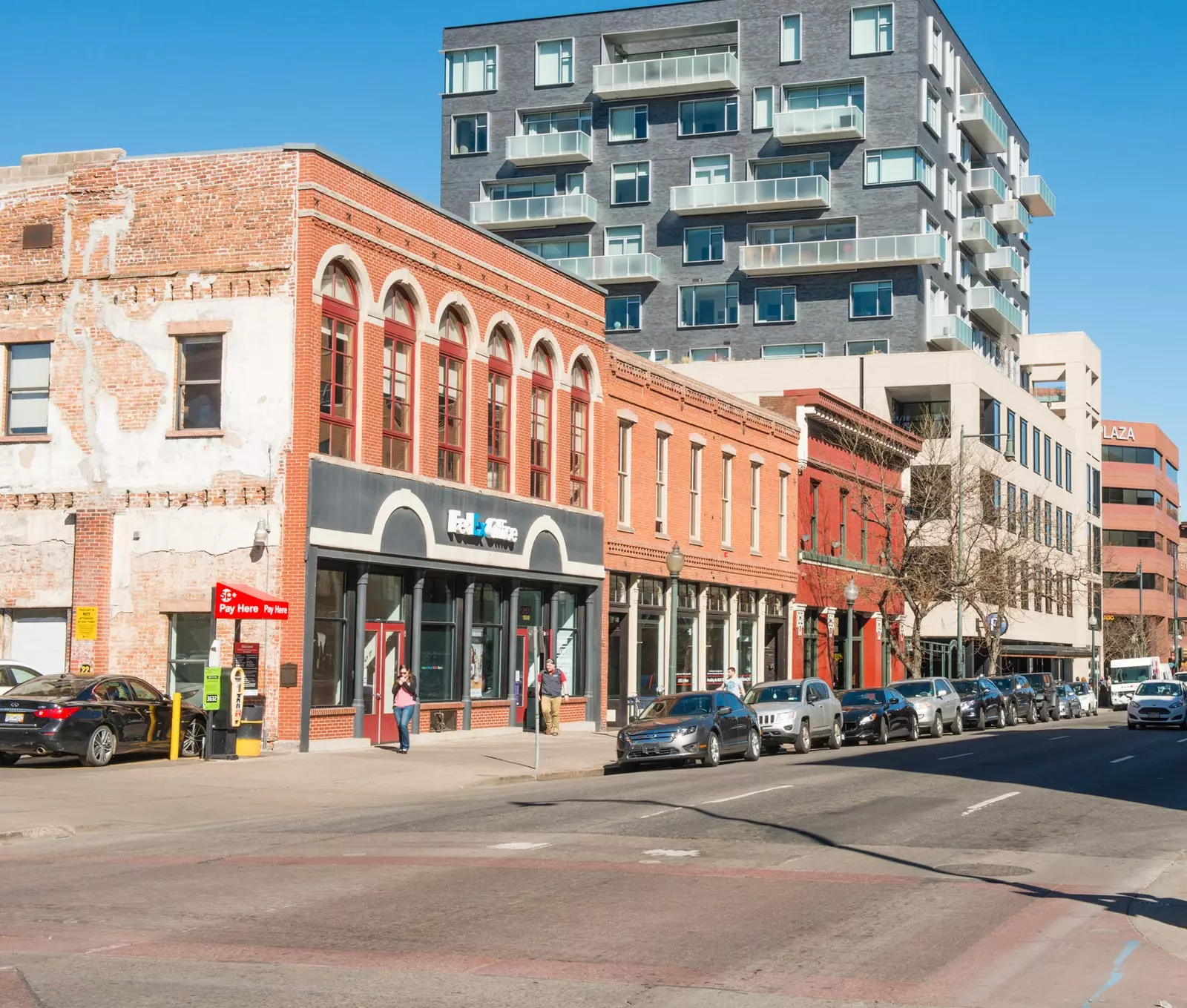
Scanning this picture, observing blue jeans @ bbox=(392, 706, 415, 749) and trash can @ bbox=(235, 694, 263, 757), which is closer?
trash can @ bbox=(235, 694, 263, 757)

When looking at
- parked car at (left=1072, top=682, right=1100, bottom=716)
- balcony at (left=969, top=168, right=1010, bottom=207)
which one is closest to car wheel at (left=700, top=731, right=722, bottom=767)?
parked car at (left=1072, top=682, right=1100, bottom=716)

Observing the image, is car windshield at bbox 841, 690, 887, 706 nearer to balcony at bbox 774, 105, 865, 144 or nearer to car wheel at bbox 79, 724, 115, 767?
car wheel at bbox 79, 724, 115, 767

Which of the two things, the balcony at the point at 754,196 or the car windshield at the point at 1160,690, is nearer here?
the car windshield at the point at 1160,690

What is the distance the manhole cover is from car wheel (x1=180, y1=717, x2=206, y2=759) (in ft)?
52.6

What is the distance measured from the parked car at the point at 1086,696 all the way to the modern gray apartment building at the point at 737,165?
1817 cm

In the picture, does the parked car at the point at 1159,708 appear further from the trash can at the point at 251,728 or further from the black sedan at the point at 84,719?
the black sedan at the point at 84,719

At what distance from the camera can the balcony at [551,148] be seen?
260 ft

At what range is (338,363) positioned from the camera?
30297 mm

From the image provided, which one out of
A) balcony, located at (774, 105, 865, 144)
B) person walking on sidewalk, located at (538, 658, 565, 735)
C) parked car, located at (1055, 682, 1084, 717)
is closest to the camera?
person walking on sidewalk, located at (538, 658, 565, 735)

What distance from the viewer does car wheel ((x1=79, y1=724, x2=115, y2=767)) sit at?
24.8 metres

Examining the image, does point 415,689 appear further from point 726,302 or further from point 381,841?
point 726,302

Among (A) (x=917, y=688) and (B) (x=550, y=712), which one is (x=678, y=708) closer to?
(B) (x=550, y=712)

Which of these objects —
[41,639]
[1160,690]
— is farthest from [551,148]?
[41,639]

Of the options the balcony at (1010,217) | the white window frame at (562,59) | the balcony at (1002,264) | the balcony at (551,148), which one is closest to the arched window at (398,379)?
the balcony at (551,148)
